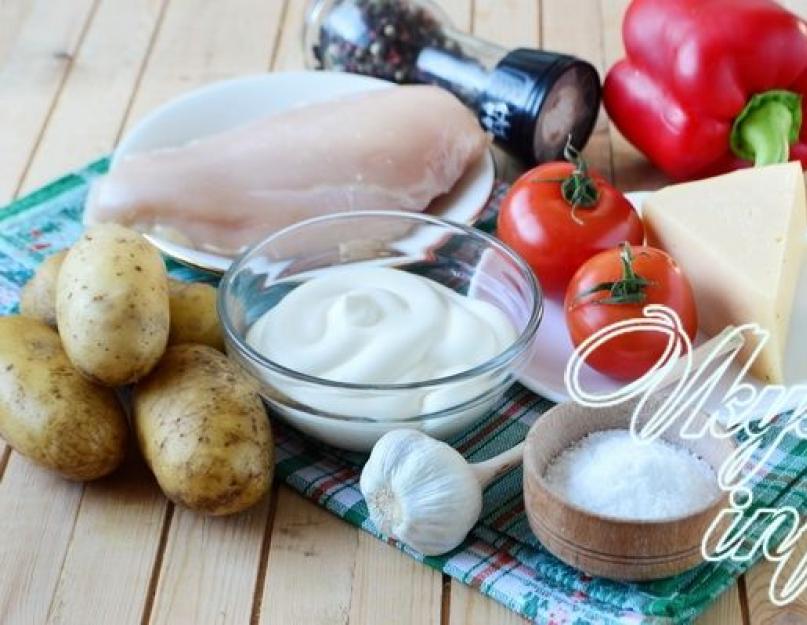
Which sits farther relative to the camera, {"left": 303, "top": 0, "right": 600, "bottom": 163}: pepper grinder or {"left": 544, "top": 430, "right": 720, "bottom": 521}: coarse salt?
{"left": 303, "top": 0, "right": 600, "bottom": 163}: pepper grinder

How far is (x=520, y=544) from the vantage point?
1308 mm

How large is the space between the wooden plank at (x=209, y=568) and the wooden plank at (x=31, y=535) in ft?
0.37

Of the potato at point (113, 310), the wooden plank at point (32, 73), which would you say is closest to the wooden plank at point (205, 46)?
the wooden plank at point (32, 73)

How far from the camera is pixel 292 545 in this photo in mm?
1341

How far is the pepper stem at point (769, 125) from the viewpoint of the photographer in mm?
1876

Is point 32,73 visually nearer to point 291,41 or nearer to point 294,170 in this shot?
point 291,41

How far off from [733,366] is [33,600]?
0.83m

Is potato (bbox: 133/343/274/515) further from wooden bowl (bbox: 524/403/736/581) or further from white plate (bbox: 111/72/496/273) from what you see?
Answer: white plate (bbox: 111/72/496/273)

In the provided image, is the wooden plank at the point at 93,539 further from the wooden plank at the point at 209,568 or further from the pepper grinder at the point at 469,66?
the pepper grinder at the point at 469,66

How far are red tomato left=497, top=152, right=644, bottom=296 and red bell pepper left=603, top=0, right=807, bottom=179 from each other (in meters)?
0.32

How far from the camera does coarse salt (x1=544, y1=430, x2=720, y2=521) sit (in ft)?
3.93

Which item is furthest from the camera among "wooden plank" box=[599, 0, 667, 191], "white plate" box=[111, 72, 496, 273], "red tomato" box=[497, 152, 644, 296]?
"wooden plank" box=[599, 0, 667, 191]

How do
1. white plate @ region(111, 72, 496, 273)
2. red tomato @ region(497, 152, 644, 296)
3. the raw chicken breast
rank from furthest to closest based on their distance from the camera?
white plate @ region(111, 72, 496, 273), the raw chicken breast, red tomato @ region(497, 152, 644, 296)

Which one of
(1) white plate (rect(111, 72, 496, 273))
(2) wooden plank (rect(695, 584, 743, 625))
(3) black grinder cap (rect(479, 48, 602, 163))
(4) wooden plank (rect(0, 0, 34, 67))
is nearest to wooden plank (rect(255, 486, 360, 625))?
(2) wooden plank (rect(695, 584, 743, 625))
